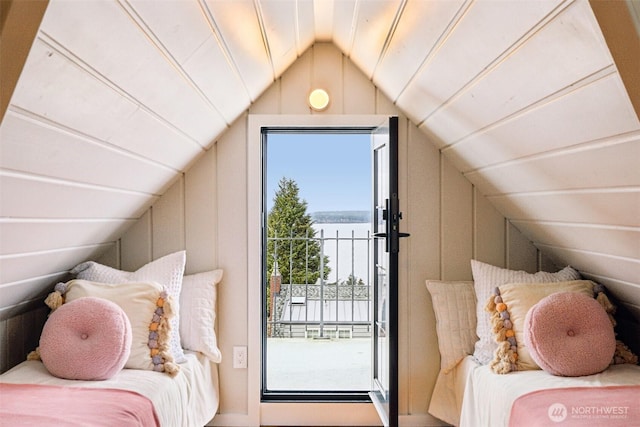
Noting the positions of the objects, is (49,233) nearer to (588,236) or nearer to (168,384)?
(168,384)

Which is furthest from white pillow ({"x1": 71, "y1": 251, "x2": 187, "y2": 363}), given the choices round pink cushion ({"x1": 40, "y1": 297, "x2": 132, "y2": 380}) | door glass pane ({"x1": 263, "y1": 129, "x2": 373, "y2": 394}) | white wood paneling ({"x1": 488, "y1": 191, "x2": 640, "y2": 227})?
door glass pane ({"x1": 263, "y1": 129, "x2": 373, "y2": 394})

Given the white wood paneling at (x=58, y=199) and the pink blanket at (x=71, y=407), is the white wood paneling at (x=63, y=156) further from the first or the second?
the pink blanket at (x=71, y=407)

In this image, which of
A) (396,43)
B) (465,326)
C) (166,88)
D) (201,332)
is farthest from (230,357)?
(396,43)

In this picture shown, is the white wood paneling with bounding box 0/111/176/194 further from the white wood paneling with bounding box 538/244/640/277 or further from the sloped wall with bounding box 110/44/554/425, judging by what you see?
the white wood paneling with bounding box 538/244/640/277

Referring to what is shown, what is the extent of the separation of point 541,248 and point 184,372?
193 centimetres

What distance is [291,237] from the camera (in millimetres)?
5504

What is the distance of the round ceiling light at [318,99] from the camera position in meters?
2.78

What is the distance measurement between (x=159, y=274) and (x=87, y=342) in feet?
1.86

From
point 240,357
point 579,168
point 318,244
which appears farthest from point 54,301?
point 318,244

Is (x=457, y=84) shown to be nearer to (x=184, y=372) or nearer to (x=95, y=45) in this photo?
(x=95, y=45)

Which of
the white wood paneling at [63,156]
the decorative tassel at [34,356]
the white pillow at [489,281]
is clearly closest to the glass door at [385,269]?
the white pillow at [489,281]

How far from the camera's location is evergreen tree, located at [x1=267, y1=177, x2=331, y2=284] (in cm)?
553

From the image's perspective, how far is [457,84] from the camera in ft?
6.23

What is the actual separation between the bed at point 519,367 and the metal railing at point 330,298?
8.23 feet
